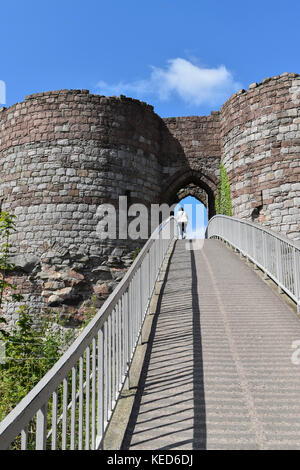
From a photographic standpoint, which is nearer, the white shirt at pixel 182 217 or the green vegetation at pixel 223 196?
the green vegetation at pixel 223 196

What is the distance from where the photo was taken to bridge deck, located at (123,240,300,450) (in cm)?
326

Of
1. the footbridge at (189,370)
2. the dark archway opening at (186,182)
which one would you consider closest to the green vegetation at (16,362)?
the footbridge at (189,370)

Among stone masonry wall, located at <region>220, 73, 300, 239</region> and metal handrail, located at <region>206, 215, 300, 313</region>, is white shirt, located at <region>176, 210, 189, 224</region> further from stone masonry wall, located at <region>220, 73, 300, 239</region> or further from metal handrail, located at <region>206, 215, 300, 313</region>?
metal handrail, located at <region>206, 215, 300, 313</region>

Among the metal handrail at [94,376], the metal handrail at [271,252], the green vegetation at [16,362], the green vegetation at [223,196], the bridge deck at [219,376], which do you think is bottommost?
the green vegetation at [16,362]

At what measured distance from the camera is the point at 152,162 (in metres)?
17.0

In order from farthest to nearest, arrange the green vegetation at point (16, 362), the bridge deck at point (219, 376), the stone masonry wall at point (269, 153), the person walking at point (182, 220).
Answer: the person walking at point (182, 220), the stone masonry wall at point (269, 153), the green vegetation at point (16, 362), the bridge deck at point (219, 376)

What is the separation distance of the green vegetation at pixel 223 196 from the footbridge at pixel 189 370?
871 cm

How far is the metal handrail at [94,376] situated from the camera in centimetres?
194

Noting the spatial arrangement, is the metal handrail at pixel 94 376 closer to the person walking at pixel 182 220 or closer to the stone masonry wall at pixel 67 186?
the stone masonry wall at pixel 67 186

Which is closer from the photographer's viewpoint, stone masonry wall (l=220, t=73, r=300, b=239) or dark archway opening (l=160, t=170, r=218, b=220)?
stone masonry wall (l=220, t=73, r=300, b=239)

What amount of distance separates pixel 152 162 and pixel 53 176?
4.42 metres

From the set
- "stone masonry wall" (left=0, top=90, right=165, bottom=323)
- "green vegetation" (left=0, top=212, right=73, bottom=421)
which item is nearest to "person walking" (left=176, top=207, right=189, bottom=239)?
"stone masonry wall" (left=0, top=90, right=165, bottom=323)

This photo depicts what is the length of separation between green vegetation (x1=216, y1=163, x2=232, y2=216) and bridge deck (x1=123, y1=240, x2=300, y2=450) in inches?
380

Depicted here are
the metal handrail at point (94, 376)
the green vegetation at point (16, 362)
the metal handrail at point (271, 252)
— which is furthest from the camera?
the green vegetation at point (16, 362)
